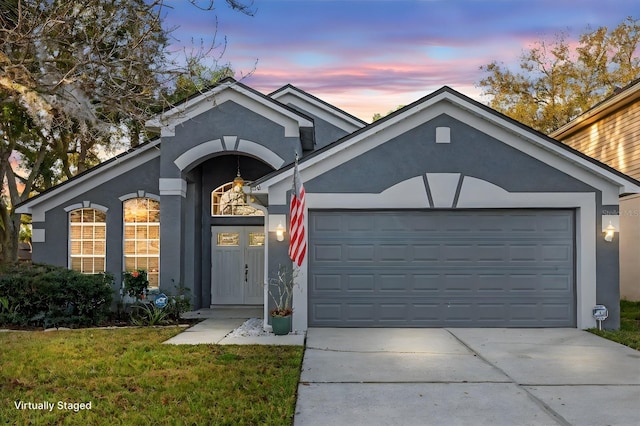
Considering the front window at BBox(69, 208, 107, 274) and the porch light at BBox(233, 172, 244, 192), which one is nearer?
the front window at BBox(69, 208, 107, 274)

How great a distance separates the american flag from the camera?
10172mm

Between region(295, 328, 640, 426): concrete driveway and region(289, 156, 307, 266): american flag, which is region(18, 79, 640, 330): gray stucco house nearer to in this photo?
region(289, 156, 307, 266): american flag

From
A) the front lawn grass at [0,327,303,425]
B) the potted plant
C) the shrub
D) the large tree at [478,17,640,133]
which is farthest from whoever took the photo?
the large tree at [478,17,640,133]

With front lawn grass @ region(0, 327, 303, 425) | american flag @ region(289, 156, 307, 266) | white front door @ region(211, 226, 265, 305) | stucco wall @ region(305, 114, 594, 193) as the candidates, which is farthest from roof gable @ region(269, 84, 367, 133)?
front lawn grass @ region(0, 327, 303, 425)

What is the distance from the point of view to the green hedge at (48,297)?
11.5 m

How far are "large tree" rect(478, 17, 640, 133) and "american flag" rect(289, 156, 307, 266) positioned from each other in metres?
24.4

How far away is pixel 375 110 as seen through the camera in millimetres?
45281

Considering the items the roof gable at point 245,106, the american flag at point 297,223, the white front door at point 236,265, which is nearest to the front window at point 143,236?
the white front door at point 236,265

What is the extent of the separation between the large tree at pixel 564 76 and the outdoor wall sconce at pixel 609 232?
21.0 m

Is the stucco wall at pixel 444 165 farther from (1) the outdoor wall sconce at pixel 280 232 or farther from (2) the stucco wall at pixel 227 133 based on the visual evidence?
(2) the stucco wall at pixel 227 133

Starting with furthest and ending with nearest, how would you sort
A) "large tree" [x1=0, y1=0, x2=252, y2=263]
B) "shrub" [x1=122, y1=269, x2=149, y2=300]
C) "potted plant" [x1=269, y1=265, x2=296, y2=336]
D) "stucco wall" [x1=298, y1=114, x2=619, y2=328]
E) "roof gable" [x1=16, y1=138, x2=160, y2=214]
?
"roof gable" [x1=16, y1=138, x2=160, y2=214] → "shrub" [x1=122, y1=269, x2=149, y2=300] → "stucco wall" [x1=298, y1=114, x2=619, y2=328] → "potted plant" [x1=269, y1=265, x2=296, y2=336] → "large tree" [x1=0, y1=0, x2=252, y2=263]

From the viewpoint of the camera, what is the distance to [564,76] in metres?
31.0

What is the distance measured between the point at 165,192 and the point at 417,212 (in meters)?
5.75

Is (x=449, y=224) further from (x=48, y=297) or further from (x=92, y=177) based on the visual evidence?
(x=92, y=177)
